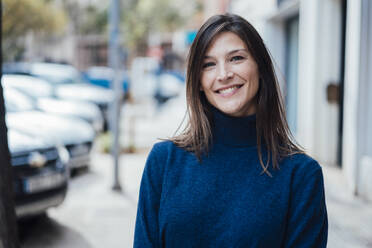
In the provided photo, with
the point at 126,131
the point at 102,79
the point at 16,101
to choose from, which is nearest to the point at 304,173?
the point at 16,101

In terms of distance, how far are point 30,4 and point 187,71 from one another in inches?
1004

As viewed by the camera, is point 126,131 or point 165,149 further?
point 126,131

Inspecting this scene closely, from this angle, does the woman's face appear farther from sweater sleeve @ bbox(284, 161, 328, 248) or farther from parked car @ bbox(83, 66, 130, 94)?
parked car @ bbox(83, 66, 130, 94)

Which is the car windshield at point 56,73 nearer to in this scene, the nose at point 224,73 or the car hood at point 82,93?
the car hood at point 82,93

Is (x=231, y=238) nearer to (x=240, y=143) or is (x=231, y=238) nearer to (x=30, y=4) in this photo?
(x=240, y=143)

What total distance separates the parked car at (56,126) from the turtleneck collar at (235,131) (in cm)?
492

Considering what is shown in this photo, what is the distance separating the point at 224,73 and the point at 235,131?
0.24 metres

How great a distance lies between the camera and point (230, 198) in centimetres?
181

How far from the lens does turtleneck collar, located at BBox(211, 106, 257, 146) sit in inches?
75.4

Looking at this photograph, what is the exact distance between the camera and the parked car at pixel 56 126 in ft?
22.2

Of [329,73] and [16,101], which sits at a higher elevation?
[329,73]

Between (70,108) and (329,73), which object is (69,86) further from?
(329,73)

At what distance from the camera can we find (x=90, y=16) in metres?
44.2

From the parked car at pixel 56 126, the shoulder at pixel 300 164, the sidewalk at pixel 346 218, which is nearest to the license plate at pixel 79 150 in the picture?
the parked car at pixel 56 126
